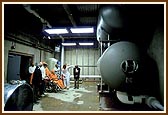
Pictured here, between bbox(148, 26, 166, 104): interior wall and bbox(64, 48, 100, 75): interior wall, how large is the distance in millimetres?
10539

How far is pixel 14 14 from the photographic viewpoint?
231 inches

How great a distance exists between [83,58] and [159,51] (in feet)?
36.7

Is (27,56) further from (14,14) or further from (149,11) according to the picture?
(149,11)

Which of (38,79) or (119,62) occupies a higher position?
(119,62)

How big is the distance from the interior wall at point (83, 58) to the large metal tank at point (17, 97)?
36.6ft


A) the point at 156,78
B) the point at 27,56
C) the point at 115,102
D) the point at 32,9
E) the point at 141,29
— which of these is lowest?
the point at 115,102

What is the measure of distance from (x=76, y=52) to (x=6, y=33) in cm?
886

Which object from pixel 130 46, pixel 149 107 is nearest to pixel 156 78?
pixel 149 107

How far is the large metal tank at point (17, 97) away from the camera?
7.96ft

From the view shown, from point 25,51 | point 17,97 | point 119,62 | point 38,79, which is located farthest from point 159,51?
point 25,51

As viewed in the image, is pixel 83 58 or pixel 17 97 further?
pixel 83 58

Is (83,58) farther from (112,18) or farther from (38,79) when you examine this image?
(112,18)

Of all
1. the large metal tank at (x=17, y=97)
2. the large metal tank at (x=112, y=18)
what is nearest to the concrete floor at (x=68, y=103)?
the large metal tank at (x=17, y=97)

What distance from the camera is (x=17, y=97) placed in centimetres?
265
